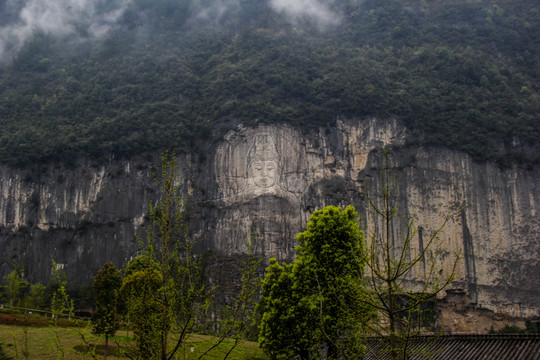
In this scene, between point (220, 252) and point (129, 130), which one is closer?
point (220, 252)

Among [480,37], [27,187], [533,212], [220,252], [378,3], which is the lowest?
[220,252]

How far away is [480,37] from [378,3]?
825 inches

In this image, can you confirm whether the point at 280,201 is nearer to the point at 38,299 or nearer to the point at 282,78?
the point at 282,78

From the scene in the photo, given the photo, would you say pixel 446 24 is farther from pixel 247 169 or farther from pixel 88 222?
pixel 88 222

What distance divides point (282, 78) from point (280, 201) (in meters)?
19.4

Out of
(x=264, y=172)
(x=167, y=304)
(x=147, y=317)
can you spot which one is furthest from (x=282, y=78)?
(x=167, y=304)

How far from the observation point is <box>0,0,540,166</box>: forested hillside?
207ft

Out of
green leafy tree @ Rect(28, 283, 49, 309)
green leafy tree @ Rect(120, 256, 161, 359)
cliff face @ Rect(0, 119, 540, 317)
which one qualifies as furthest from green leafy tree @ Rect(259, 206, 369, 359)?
cliff face @ Rect(0, 119, 540, 317)

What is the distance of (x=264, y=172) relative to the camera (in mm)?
63375

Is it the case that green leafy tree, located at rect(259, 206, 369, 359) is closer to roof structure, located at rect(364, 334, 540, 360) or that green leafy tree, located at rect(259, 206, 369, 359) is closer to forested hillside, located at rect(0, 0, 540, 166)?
roof structure, located at rect(364, 334, 540, 360)

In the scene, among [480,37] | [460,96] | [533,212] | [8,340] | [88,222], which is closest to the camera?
[8,340]

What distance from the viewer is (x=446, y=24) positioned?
265 feet

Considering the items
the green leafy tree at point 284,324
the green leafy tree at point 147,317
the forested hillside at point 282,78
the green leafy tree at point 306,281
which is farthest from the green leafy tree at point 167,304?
the forested hillside at point 282,78

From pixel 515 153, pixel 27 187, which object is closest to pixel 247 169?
pixel 27 187
